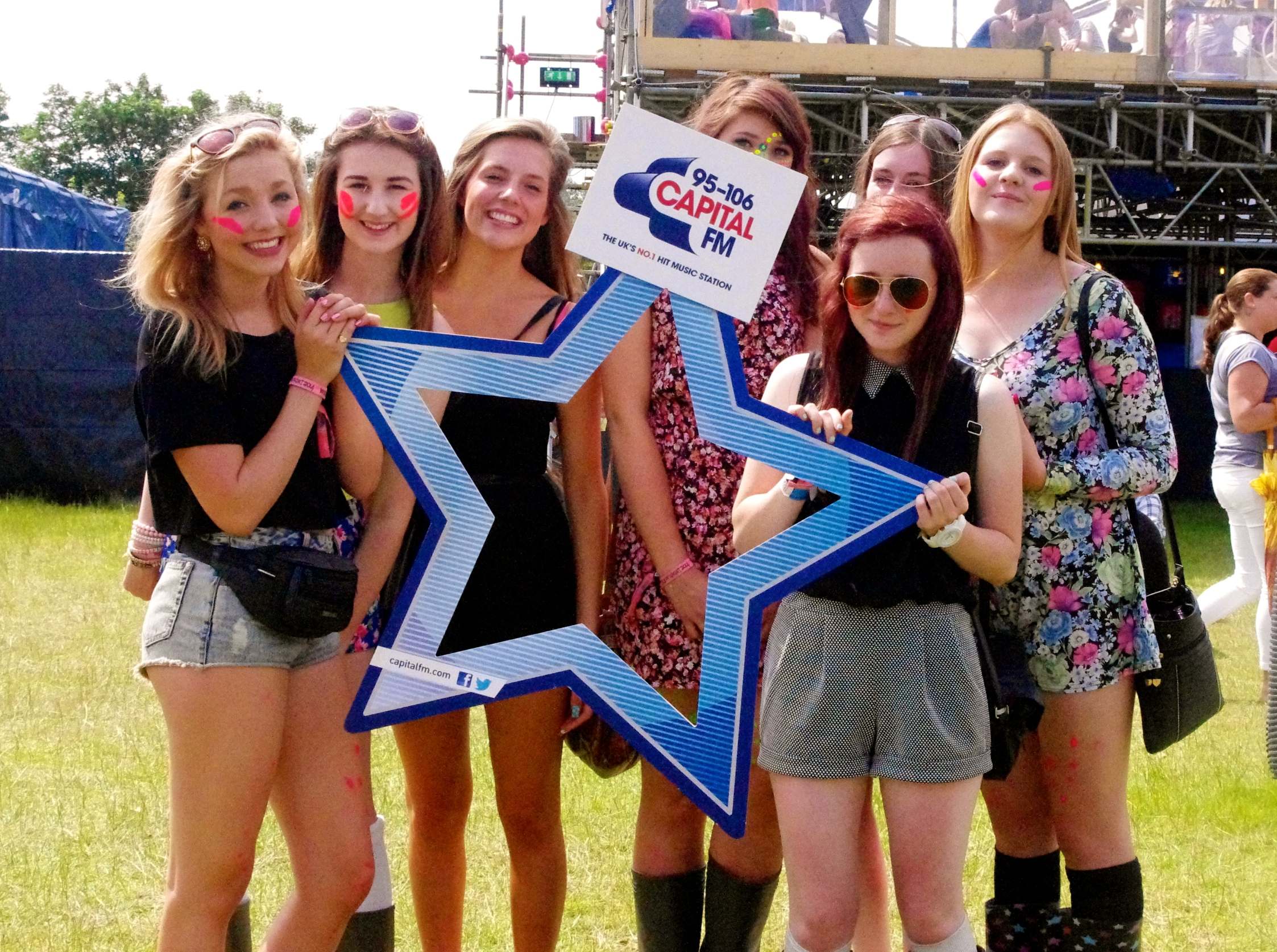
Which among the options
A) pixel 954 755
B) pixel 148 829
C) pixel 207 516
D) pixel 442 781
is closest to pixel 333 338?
pixel 207 516

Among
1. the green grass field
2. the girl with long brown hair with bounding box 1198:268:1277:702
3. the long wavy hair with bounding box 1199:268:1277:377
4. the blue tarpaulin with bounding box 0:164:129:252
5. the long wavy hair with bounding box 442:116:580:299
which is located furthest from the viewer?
the blue tarpaulin with bounding box 0:164:129:252

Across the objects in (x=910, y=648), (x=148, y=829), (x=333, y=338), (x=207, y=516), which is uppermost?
(x=333, y=338)

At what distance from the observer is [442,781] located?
260 cm

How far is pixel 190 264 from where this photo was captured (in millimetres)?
2133

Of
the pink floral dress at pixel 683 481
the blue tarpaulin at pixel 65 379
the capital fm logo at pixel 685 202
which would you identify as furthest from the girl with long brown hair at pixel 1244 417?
the blue tarpaulin at pixel 65 379

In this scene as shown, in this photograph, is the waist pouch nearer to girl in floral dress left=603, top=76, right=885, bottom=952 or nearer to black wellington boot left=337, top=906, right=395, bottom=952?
girl in floral dress left=603, top=76, right=885, bottom=952

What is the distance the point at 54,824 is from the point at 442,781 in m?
1.97

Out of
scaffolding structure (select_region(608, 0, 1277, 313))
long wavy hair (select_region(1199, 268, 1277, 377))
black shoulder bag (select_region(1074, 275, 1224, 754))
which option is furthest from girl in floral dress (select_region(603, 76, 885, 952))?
scaffolding structure (select_region(608, 0, 1277, 313))

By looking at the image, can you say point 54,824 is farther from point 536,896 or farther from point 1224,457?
point 1224,457

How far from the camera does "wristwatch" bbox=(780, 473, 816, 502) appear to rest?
83.9 inches

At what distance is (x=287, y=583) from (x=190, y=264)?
1.80 ft

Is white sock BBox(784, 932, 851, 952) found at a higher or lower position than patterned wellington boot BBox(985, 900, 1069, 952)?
higher

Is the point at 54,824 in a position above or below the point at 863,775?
below

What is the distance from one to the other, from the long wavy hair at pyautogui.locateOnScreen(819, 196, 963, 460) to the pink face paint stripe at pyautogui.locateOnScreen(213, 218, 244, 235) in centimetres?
97
